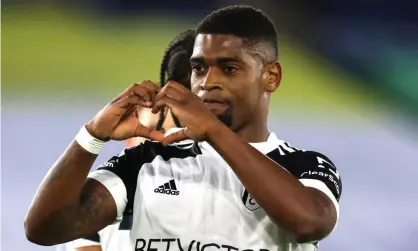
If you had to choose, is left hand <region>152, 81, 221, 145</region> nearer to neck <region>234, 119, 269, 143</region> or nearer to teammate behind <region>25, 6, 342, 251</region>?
teammate behind <region>25, 6, 342, 251</region>

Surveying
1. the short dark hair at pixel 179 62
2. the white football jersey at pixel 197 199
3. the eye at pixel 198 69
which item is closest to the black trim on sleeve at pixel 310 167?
the white football jersey at pixel 197 199

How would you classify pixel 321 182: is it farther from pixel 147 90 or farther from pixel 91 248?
pixel 91 248

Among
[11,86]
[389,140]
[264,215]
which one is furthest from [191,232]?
[11,86]

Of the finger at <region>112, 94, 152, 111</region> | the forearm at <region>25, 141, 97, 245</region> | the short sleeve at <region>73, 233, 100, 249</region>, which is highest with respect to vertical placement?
the finger at <region>112, 94, 152, 111</region>

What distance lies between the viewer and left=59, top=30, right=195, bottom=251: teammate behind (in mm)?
1958

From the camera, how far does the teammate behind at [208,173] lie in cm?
129

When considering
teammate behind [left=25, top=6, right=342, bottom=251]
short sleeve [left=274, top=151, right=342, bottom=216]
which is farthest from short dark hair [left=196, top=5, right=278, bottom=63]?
short sleeve [left=274, top=151, right=342, bottom=216]

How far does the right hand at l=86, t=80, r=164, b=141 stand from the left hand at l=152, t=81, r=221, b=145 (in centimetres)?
4

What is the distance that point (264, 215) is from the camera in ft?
4.77

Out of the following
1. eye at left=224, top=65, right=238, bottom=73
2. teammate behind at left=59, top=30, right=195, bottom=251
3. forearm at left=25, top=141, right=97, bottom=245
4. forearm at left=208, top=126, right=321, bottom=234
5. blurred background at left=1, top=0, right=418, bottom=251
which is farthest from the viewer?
blurred background at left=1, top=0, right=418, bottom=251

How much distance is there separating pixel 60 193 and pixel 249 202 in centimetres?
35

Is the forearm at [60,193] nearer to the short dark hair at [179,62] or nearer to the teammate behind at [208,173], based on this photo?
the teammate behind at [208,173]

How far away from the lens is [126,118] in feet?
4.51

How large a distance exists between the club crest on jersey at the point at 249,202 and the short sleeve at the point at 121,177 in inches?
8.5
